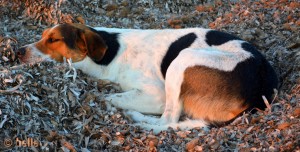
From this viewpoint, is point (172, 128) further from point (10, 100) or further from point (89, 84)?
point (10, 100)

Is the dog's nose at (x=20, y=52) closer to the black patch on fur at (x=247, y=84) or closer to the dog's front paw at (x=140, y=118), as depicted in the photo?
the dog's front paw at (x=140, y=118)

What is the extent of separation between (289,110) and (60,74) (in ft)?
7.58

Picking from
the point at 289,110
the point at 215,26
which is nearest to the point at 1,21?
the point at 215,26

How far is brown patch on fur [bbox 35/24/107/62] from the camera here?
5.18 meters

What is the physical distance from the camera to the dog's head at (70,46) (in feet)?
17.0

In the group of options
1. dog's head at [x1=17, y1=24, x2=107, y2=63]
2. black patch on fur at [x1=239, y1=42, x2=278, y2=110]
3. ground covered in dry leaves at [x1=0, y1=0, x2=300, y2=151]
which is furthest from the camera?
dog's head at [x1=17, y1=24, x2=107, y2=63]

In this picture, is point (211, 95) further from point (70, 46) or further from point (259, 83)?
point (70, 46)

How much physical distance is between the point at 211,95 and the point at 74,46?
172 cm

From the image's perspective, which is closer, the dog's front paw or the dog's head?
the dog's front paw

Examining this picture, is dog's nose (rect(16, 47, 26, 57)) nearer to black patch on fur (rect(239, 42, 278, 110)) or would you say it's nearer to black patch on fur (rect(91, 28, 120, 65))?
black patch on fur (rect(91, 28, 120, 65))

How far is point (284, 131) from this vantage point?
381 centimetres
